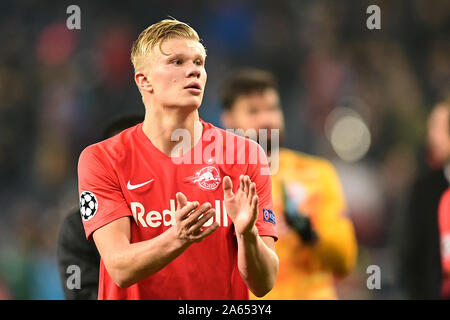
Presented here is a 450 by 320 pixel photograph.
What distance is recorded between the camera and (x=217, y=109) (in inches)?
288

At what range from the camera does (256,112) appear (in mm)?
4672

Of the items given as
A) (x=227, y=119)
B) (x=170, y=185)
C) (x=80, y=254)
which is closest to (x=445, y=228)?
(x=227, y=119)

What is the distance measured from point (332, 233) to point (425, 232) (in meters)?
0.89

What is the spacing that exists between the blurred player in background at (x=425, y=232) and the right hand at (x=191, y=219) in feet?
9.25

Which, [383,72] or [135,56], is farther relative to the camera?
[383,72]

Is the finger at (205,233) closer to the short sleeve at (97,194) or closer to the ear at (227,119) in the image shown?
the short sleeve at (97,194)

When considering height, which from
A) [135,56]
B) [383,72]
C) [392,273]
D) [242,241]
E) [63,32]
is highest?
[63,32]

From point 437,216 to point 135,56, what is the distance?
2848 millimetres

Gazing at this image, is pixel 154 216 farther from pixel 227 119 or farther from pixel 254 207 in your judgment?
pixel 227 119

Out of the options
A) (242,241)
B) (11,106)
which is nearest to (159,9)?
(11,106)

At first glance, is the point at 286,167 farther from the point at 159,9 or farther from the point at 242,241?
the point at 159,9

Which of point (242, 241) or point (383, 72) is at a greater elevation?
point (383, 72)

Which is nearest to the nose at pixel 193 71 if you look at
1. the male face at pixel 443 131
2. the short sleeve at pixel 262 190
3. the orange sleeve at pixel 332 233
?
the short sleeve at pixel 262 190

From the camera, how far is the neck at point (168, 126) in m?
2.81
